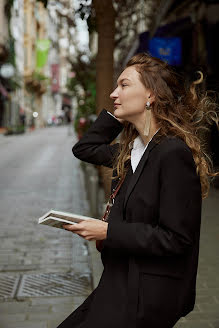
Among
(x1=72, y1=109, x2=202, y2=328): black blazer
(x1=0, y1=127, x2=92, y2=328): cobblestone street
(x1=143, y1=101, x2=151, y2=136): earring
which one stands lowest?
(x1=0, y1=127, x2=92, y2=328): cobblestone street

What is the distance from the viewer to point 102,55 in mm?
6363

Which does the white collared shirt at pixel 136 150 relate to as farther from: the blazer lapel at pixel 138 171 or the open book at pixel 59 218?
the open book at pixel 59 218

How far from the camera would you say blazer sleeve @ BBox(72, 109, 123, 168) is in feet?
7.55

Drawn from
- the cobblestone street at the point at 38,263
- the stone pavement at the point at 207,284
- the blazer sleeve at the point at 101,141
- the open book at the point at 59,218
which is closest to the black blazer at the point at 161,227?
the open book at the point at 59,218

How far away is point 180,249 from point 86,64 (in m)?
18.2

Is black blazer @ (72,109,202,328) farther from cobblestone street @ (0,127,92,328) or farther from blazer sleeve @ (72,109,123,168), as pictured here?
cobblestone street @ (0,127,92,328)

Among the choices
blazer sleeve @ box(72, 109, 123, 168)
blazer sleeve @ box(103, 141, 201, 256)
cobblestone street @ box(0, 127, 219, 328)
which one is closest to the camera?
blazer sleeve @ box(103, 141, 201, 256)

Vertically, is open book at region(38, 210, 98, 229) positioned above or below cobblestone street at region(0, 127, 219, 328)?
above

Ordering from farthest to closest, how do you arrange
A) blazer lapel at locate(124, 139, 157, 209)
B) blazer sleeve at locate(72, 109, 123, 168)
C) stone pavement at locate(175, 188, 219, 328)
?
stone pavement at locate(175, 188, 219, 328)
blazer sleeve at locate(72, 109, 123, 168)
blazer lapel at locate(124, 139, 157, 209)

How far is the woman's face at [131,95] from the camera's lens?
196cm

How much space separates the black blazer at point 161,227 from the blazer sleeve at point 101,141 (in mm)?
402

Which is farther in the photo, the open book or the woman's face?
the woman's face

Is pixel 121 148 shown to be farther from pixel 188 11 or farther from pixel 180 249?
pixel 188 11

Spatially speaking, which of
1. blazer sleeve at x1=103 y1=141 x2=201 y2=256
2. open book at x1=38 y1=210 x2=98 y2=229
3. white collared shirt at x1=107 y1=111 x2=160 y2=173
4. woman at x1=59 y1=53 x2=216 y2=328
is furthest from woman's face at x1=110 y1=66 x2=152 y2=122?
open book at x1=38 y1=210 x2=98 y2=229
